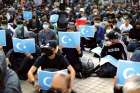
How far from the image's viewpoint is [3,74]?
2801 millimetres

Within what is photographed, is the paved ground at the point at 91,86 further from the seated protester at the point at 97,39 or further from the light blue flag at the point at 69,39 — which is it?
the seated protester at the point at 97,39

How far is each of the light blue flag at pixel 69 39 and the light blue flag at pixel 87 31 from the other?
3.34 m

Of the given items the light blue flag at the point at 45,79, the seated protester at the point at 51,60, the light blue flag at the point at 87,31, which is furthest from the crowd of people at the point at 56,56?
the light blue flag at the point at 87,31

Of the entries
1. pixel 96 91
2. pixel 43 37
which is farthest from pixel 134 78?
pixel 43 37

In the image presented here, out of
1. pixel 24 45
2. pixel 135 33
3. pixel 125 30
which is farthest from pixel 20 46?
pixel 125 30

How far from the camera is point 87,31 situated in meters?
12.9

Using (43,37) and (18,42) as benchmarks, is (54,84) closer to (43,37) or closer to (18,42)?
(18,42)

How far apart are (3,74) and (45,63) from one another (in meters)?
4.68

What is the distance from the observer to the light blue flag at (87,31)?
12785 mm

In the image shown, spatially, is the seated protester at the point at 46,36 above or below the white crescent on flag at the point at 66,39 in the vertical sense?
below

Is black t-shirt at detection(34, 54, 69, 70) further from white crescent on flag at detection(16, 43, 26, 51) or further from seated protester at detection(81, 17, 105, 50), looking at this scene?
seated protester at detection(81, 17, 105, 50)

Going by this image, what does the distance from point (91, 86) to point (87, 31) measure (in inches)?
160

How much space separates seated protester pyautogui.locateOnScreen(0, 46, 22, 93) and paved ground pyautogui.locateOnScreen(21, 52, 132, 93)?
5.74 meters

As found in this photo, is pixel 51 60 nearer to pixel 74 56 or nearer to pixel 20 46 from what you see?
pixel 20 46
